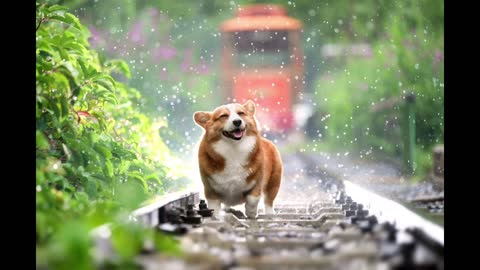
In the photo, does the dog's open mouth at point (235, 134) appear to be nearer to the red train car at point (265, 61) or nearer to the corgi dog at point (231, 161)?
the corgi dog at point (231, 161)

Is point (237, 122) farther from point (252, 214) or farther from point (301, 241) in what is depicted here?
point (301, 241)

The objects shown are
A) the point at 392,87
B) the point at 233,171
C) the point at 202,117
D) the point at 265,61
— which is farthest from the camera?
the point at 265,61

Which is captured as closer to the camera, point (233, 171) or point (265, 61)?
point (233, 171)

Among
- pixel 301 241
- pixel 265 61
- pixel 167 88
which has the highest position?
pixel 265 61

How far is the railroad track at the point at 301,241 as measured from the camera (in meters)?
2.00

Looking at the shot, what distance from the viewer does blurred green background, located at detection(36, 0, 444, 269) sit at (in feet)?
9.39

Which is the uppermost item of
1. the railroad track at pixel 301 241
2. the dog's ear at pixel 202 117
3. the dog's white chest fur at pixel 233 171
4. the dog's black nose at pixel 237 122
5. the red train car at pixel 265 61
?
the red train car at pixel 265 61

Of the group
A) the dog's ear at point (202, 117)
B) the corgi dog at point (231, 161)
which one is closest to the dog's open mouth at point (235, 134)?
the corgi dog at point (231, 161)

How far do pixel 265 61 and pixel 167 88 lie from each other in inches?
190

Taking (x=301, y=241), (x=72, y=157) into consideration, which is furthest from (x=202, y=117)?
(x=301, y=241)

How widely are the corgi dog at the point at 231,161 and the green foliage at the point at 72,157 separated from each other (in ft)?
1.28

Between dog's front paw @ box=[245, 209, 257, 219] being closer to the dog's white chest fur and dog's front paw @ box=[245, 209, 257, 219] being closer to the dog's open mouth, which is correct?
the dog's white chest fur

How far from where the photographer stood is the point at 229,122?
3.93m
